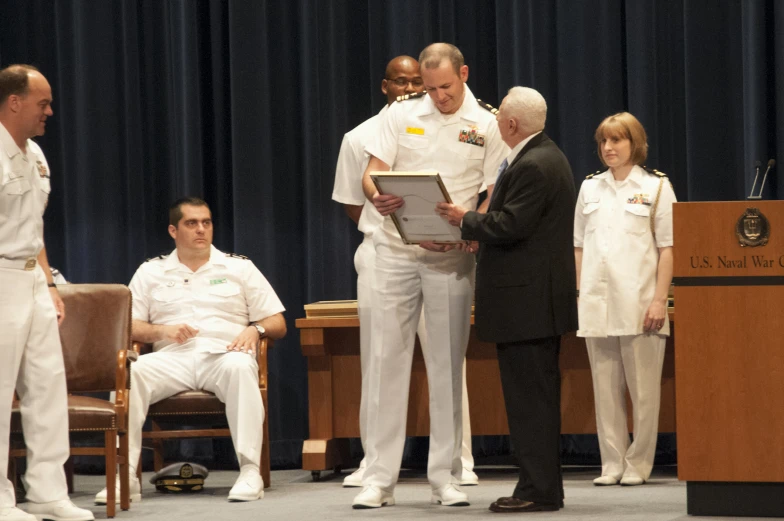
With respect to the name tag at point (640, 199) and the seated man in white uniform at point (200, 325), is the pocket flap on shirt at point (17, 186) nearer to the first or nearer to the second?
the seated man in white uniform at point (200, 325)

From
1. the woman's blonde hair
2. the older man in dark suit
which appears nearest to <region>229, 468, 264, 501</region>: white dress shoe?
the older man in dark suit

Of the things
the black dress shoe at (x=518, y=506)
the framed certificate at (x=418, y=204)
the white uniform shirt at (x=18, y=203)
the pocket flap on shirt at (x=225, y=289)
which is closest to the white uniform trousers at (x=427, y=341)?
the framed certificate at (x=418, y=204)

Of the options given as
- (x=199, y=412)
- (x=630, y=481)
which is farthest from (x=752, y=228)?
(x=199, y=412)

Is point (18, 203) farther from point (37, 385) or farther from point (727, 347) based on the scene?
point (727, 347)

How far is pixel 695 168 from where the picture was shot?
6.28 m

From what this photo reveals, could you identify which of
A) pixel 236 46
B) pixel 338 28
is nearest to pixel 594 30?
pixel 338 28

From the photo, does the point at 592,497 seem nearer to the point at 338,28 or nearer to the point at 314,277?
the point at 314,277

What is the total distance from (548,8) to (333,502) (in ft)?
10.3

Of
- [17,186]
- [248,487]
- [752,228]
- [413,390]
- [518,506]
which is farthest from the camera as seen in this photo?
[413,390]

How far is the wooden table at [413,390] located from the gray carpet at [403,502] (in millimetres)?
236

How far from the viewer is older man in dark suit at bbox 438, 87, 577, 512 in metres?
4.21

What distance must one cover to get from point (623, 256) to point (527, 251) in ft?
4.31

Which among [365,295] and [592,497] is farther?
[365,295]

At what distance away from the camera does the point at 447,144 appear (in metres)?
4.50
